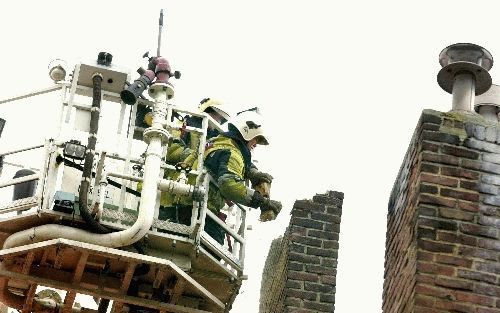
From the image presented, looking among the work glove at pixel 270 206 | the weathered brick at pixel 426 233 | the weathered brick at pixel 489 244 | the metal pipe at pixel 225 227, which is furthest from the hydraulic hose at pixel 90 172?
the weathered brick at pixel 489 244

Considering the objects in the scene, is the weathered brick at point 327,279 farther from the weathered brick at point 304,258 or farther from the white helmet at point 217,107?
the white helmet at point 217,107

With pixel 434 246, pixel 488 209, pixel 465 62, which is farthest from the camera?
pixel 465 62

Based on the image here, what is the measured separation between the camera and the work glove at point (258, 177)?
382 inches

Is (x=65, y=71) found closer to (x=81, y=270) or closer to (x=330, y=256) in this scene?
(x=81, y=270)

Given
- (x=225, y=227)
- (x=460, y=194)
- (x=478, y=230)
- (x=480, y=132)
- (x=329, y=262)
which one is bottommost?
(x=478, y=230)

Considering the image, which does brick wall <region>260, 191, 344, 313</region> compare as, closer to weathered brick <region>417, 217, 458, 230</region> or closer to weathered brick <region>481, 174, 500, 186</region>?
weathered brick <region>417, 217, 458, 230</region>

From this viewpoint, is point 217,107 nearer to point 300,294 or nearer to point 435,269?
point 300,294

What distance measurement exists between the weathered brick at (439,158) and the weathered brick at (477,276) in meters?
0.77

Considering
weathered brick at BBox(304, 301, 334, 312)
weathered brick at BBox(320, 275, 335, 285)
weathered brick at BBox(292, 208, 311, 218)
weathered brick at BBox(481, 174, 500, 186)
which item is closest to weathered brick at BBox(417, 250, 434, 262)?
weathered brick at BBox(481, 174, 500, 186)

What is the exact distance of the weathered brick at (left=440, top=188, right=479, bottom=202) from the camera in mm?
6738

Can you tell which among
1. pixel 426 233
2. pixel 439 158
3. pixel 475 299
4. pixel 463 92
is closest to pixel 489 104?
pixel 463 92

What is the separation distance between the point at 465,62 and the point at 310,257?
251cm

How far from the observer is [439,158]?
689 cm

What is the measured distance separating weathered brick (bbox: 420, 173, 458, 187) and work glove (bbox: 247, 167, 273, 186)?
303 centimetres
